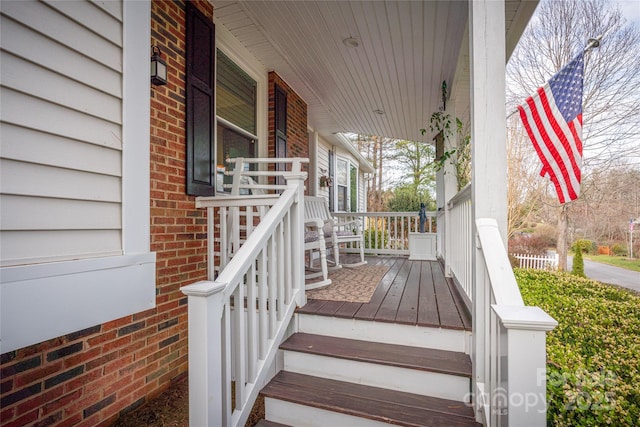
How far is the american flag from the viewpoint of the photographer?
70.6 inches

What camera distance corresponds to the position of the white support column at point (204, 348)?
Answer: 1.26 metres

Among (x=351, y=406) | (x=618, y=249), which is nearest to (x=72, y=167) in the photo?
(x=351, y=406)

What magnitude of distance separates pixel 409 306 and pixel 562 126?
1.51 m

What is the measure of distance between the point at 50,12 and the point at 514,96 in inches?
412

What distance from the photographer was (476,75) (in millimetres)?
1607

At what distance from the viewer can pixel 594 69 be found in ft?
25.3

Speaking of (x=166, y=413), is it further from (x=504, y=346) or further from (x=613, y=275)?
(x=613, y=275)

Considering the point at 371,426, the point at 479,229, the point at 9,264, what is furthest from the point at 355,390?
the point at 9,264

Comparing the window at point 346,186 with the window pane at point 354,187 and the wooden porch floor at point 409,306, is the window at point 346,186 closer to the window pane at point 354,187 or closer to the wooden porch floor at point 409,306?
the window pane at point 354,187

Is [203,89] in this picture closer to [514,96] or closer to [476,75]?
[476,75]

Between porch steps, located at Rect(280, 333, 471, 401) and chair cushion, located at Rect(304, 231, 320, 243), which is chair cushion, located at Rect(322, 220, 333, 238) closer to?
chair cushion, located at Rect(304, 231, 320, 243)

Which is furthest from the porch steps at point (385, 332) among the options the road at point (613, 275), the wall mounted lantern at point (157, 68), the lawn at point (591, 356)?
the road at point (613, 275)

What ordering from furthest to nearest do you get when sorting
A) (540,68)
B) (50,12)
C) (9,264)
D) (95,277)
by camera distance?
1. (540,68)
2. (95,277)
3. (50,12)
4. (9,264)

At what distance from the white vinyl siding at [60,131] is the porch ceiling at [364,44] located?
66.4 inches
